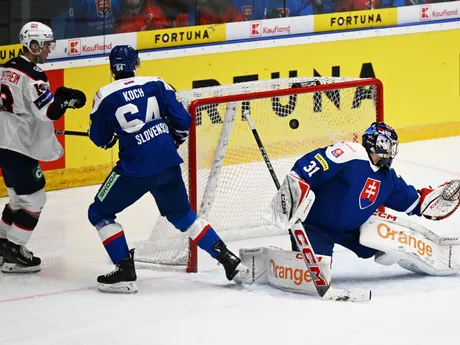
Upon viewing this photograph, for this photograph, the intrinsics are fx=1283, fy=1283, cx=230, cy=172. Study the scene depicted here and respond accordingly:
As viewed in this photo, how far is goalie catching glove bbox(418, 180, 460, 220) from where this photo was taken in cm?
617

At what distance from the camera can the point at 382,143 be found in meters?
5.91

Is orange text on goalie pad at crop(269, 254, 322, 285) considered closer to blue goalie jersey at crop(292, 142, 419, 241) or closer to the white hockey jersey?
blue goalie jersey at crop(292, 142, 419, 241)

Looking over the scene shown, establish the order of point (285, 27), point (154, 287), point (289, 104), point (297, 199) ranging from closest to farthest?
point (297, 199) → point (154, 287) → point (289, 104) → point (285, 27)

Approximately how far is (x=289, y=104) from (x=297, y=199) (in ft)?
4.29

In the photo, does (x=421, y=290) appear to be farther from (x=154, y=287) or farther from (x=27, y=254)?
(x=27, y=254)

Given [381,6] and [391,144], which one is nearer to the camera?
[391,144]

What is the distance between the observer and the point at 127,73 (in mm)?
5988

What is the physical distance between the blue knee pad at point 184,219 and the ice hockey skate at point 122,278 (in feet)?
0.93

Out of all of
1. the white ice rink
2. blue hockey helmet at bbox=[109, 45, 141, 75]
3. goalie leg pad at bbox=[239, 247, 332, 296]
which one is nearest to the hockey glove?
blue hockey helmet at bbox=[109, 45, 141, 75]

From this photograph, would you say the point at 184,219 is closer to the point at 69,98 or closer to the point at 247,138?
the point at 69,98

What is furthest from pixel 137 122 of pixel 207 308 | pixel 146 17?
pixel 146 17

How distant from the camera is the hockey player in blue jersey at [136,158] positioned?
589cm

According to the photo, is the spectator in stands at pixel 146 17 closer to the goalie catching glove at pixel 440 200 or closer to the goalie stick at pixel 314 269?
the goalie catching glove at pixel 440 200

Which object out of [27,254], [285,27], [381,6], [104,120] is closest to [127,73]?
[104,120]
